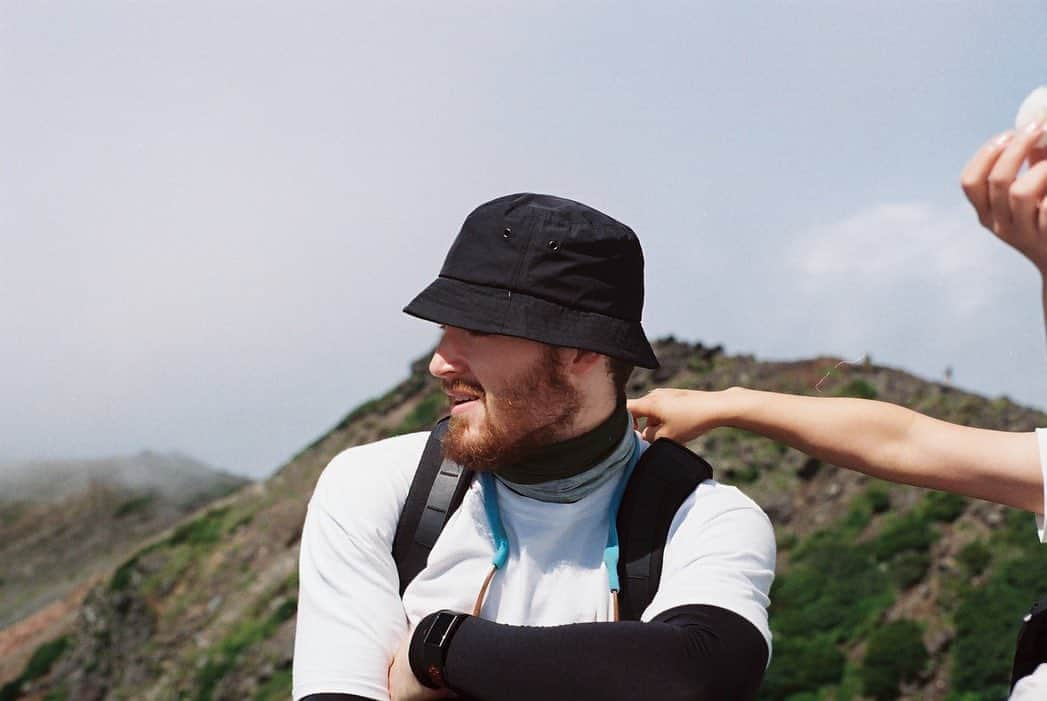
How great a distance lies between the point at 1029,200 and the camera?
2.28m

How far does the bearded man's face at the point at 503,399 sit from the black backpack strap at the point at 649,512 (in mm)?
265

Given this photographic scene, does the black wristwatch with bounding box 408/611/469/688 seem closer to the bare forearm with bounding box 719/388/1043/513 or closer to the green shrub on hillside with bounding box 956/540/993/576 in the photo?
the bare forearm with bounding box 719/388/1043/513

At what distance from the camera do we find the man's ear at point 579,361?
3.35m

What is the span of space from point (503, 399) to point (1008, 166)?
4.94 feet

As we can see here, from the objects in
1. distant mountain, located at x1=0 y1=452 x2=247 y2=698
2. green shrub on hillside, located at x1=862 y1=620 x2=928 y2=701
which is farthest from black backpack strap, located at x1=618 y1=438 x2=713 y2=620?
A: distant mountain, located at x1=0 y1=452 x2=247 y2=698

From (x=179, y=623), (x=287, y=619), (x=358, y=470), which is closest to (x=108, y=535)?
(x=179, y=623)

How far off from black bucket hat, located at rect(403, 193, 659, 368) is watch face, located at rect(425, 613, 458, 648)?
2.45 ft

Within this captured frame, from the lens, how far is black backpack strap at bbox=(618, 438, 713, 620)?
10.5 feet

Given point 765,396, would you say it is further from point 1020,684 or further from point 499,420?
point 1020,684

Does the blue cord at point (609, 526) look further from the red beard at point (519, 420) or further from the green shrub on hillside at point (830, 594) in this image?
the green shrub on hillside at point (830, 594)

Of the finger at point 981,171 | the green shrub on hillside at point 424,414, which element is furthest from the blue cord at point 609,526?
the green shrub on hillside at point 424,414

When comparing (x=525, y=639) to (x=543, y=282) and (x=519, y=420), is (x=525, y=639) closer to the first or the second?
(x=519, y=420)

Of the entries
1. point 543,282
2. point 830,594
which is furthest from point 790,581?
point 543,282

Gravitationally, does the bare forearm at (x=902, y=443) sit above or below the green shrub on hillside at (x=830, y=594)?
above
